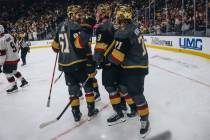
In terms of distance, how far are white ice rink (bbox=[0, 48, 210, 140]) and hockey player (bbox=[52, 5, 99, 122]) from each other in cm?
44

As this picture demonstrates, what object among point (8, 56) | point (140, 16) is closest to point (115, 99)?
point (8, 56)

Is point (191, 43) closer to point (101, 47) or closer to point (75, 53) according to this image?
point (75, 53)

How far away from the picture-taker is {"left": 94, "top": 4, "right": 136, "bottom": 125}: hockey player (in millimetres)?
4434

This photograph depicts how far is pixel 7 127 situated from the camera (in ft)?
16.5

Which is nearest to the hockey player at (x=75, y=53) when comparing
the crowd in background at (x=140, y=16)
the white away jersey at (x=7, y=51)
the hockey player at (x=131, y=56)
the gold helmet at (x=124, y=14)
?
the hockey player at (x=131, y=56)

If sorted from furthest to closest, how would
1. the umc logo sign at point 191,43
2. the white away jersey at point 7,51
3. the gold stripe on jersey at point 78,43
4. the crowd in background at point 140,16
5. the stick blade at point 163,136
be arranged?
the crowd in background at point 140,16 → the umc logo sign at point 191,43 → the white away jersey at point 7,51 → the gold stripe on jersey at point 78,43 → the stick blade at point 163,136

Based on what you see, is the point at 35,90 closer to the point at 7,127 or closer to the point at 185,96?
the point at 7,127

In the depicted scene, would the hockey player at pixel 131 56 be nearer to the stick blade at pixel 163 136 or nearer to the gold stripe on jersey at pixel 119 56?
the gold stripe on jersey at pixel 119 56

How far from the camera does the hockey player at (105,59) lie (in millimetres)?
4434

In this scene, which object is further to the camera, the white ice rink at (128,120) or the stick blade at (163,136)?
the white ice rink at (128,120)

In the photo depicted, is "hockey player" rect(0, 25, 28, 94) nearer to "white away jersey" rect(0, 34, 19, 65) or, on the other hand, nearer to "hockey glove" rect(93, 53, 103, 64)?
"white away jersey" rect(0, 34, 19, 65)

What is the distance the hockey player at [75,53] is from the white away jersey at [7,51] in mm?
2464

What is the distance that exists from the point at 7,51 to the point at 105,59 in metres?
3.35

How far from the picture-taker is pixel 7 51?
7.24 meters
